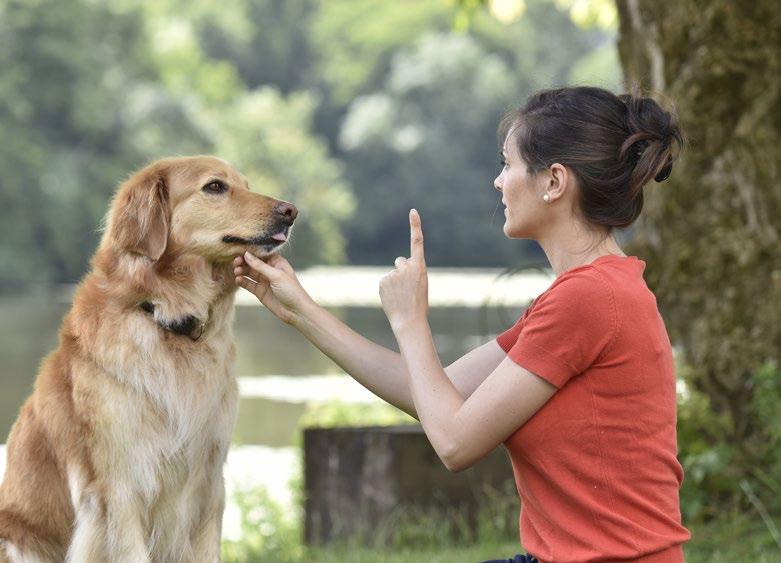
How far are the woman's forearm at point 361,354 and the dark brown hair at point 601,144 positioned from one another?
0.71 meters

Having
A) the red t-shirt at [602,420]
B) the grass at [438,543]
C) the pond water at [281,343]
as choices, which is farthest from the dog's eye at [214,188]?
the grass at [438,543]

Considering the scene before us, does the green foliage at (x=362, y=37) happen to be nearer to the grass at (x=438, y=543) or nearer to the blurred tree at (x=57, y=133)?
the blurred tree at (x=57, y=133)

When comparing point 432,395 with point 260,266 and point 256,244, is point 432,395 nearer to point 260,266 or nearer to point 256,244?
point 260,266

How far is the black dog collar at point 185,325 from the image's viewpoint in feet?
12.9

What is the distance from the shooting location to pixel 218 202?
4.02 metres

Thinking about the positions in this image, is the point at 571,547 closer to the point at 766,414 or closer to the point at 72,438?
the point at 72,438

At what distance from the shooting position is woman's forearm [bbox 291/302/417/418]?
3.21m

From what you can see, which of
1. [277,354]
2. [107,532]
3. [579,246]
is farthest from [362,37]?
[579,246]

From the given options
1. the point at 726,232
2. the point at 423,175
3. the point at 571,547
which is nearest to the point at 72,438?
the point at 571,547

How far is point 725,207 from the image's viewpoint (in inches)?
258

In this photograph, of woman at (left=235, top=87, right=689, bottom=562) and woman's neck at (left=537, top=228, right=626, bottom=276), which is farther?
woman's neck at (left=537, top=228, right=626, bottom=276)

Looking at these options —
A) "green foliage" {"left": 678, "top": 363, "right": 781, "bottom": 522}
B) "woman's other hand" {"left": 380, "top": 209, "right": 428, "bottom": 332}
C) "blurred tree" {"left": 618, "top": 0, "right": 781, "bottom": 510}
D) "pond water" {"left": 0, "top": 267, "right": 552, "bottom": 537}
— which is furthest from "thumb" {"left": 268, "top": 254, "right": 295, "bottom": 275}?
"blurred tree" {"left": 618, "top": 0, "right": 781, "bottom": 510}

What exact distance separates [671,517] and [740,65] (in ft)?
14.2

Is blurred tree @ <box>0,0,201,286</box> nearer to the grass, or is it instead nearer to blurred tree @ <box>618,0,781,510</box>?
the grass
